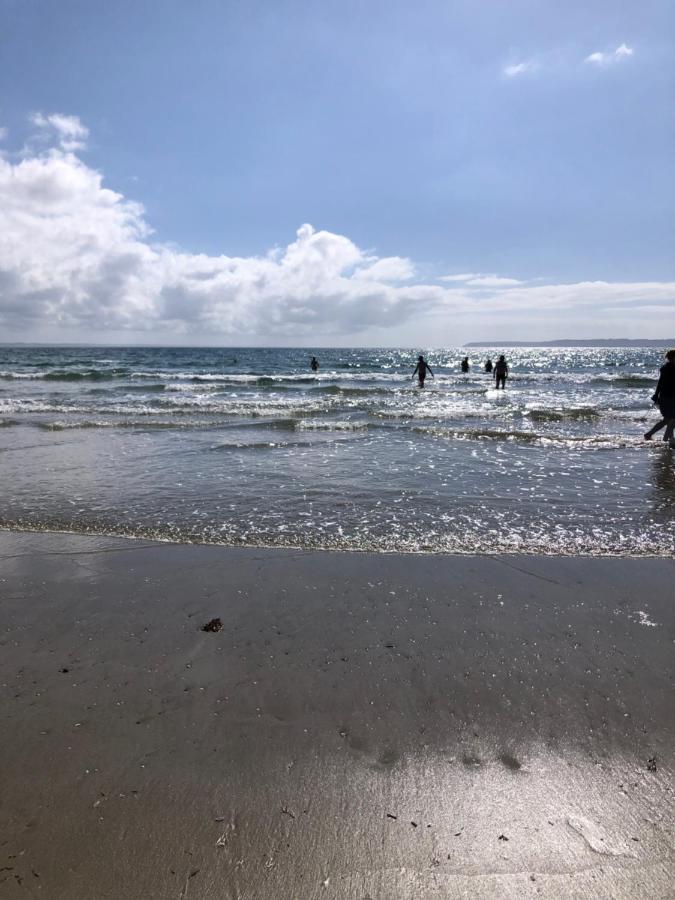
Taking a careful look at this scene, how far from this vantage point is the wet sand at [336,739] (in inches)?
79.9

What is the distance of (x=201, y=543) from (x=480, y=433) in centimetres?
1014

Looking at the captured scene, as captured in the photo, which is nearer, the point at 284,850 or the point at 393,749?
the point at 284,850

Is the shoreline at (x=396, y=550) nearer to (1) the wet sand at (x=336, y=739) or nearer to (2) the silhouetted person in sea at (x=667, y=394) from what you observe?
(1) the wet sand at (x=336, y=739)

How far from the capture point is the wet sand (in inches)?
79.9

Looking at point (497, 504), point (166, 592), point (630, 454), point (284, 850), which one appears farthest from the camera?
point (630, 454)

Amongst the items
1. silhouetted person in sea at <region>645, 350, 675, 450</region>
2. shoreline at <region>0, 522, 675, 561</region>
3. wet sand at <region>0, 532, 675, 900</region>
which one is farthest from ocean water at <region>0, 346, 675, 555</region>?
wet sand at <region>0, 532, 675, 900</region>

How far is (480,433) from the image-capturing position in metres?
14.0

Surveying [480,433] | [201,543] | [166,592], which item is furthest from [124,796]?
[480,433]

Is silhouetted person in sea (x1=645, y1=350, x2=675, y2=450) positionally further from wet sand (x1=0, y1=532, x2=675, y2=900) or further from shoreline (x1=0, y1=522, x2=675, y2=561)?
wet sand (x1=0, y1=532, x2=675, y2=900)

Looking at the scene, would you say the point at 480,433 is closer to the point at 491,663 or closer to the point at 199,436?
the point at 199,436

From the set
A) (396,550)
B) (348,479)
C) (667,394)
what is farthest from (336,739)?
(667,394)

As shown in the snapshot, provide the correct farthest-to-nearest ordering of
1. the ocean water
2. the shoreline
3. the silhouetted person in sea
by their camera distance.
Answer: the silhouetted person in sea
the ocean water
the shoreline

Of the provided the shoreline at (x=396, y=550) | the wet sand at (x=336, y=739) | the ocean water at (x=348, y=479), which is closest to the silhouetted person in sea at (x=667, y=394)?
the ocean water at (x=348, y=479)

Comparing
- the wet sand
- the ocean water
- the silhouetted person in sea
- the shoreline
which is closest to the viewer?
the wet sand
